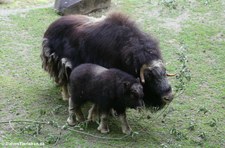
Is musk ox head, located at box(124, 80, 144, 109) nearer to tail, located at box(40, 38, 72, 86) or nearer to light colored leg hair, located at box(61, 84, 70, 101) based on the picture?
tail, located at box(40, 38, 72, 86)

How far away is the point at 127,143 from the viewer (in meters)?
3.76

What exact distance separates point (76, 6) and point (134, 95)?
124 inches

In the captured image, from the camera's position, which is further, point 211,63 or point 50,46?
point 211,63

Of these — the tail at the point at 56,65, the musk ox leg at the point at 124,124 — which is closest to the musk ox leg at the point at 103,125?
the musk ox leg at the point at 124,124

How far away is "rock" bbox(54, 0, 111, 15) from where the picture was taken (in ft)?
21.2

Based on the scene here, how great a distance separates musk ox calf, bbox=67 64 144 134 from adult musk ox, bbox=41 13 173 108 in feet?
0.55

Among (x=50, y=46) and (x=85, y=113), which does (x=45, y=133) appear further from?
(x=50, y=46)

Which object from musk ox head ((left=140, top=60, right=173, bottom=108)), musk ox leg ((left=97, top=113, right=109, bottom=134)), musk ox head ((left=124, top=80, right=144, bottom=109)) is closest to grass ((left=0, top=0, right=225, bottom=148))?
musk ox leg ((left=97, top=113, right=109, bottom=134))

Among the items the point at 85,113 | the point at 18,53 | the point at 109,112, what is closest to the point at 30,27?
the point at 18,53

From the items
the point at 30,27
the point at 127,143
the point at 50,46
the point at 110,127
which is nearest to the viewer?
the point at 127,143

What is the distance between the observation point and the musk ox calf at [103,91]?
3.62 m

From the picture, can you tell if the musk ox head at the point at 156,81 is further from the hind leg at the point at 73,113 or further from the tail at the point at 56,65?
the tail at the point at 56,65

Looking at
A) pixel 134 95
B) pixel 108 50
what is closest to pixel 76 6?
pixel 108 50

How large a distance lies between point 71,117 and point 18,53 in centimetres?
167
